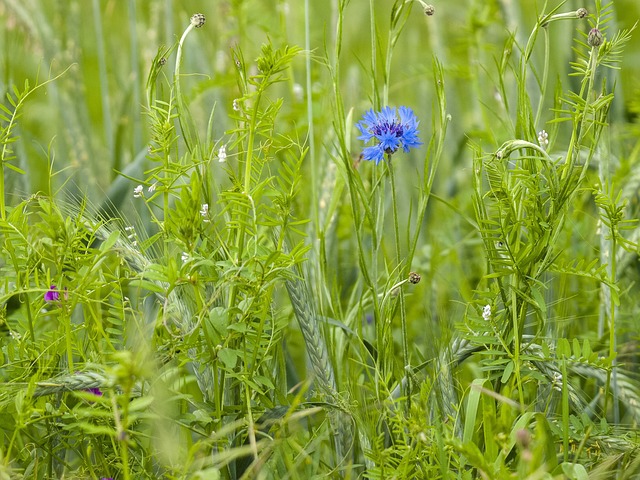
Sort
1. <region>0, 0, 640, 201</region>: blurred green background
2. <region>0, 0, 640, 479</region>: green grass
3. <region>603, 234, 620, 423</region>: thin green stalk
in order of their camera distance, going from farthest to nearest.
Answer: <region>0, 0, 640, 201</region>: blurred green background, <region>603, 234, 620, 423</region>: thin green stalk, <region>0, 0, 640, 479</region>: green grass

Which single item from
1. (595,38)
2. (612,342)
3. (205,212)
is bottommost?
(612,342)

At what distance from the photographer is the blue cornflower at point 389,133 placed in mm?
1044

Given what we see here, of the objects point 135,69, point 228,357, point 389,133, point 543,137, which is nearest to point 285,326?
point 228,357

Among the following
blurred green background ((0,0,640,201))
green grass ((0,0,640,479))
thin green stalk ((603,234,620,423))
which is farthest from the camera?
blurred green background ((0,0,640,201))

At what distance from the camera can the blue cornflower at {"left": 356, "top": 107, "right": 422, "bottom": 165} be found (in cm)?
104

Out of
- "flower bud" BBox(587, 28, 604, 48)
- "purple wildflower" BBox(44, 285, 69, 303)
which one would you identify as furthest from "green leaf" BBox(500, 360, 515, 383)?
"purple wildflower" BBox(44, 285, 69, 303)

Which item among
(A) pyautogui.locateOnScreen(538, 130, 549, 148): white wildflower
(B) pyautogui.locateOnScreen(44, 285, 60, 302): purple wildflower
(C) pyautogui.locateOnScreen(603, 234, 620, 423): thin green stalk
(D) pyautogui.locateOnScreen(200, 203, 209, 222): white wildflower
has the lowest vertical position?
(C) pyautogui.locateOnScreen(603, 234, 620, 423): thin green stalk

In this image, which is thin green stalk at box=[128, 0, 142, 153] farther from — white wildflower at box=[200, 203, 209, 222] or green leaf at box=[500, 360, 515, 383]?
green leaf at box=[500, 360, 515, 383]

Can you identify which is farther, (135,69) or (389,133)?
(135,69)

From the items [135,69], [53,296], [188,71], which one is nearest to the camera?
[53,296]

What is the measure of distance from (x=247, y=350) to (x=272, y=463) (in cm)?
14

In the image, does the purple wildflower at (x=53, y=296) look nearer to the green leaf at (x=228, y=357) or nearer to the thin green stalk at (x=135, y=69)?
the green leaf at (x=228, y=357)

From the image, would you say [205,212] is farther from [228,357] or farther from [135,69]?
[135,69]

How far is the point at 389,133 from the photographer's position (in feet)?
3.45
